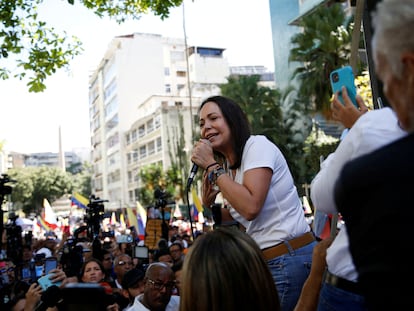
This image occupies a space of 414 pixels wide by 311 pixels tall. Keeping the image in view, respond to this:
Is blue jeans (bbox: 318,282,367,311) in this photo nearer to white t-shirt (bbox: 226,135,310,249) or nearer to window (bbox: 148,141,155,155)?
white t-shirt (bbox: 226,135,310,249)

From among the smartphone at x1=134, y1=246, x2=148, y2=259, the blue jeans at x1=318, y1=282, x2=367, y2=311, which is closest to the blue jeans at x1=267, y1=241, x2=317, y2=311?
the blue jeans at x1=318, y1=282, x2=367, y2=311

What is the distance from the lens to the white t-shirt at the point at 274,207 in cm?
236

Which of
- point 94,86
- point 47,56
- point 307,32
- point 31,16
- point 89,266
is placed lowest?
point 89,266

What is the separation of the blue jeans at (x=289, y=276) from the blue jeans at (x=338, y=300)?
1.40ft

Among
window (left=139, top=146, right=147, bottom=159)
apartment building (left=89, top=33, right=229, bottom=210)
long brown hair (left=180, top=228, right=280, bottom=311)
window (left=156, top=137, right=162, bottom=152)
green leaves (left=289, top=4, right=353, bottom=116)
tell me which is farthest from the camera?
apartment building (left=89, top=33, right=229, bottom=210)

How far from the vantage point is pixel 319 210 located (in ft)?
5.90

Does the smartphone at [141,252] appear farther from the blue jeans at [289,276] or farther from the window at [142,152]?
the window at [142,152]

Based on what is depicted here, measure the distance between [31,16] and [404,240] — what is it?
780 cm

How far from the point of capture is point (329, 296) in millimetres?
1799

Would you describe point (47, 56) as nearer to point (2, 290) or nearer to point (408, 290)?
point (2, 290)

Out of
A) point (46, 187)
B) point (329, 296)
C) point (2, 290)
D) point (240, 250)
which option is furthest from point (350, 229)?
point (46, 187)

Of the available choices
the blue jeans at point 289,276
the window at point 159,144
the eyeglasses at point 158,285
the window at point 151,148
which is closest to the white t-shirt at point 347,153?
the blue jeans at point 289,276

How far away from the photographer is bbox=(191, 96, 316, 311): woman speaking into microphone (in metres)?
2.29

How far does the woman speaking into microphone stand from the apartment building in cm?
5524
